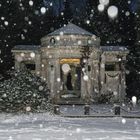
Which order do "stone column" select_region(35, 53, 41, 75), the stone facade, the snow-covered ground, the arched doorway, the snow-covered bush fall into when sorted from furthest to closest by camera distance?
the arched doorway → "stone column" select_region(35, 53, 41, 75) → the stone facade → the snow-covered bush → the snow-covered ground

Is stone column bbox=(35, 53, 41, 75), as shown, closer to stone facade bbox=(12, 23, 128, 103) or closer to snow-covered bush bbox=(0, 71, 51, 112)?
stone facade bbox=(12, 23, 128, 103)

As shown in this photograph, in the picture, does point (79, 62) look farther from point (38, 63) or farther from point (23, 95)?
point (23, 95)

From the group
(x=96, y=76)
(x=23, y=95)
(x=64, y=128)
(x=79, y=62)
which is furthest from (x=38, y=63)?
(x=64, y=128)

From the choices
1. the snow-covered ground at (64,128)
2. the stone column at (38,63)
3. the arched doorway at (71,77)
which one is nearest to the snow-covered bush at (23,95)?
the snow-covered ground at (64,128)

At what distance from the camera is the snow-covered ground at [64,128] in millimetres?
18109

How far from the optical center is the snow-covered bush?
28797 mm

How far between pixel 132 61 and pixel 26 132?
78.9 feet

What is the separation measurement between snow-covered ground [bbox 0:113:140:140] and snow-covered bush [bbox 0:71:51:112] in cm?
122

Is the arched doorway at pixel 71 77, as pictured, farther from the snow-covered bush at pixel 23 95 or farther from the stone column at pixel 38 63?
the snow-covered bush at pixel 23 95

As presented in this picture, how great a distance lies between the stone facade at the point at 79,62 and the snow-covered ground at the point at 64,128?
9.67 metres

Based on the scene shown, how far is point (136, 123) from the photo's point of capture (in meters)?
24.1

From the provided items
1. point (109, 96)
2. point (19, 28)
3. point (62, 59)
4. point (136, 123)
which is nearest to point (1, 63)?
point (19, 28)

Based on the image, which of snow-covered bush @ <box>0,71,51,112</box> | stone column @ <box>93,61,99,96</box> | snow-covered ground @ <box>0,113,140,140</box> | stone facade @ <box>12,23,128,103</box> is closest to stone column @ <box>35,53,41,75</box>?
stone facade @ <box>12,23,128,103</box>

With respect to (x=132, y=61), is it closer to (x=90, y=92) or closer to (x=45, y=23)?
(x=90, y=92)
